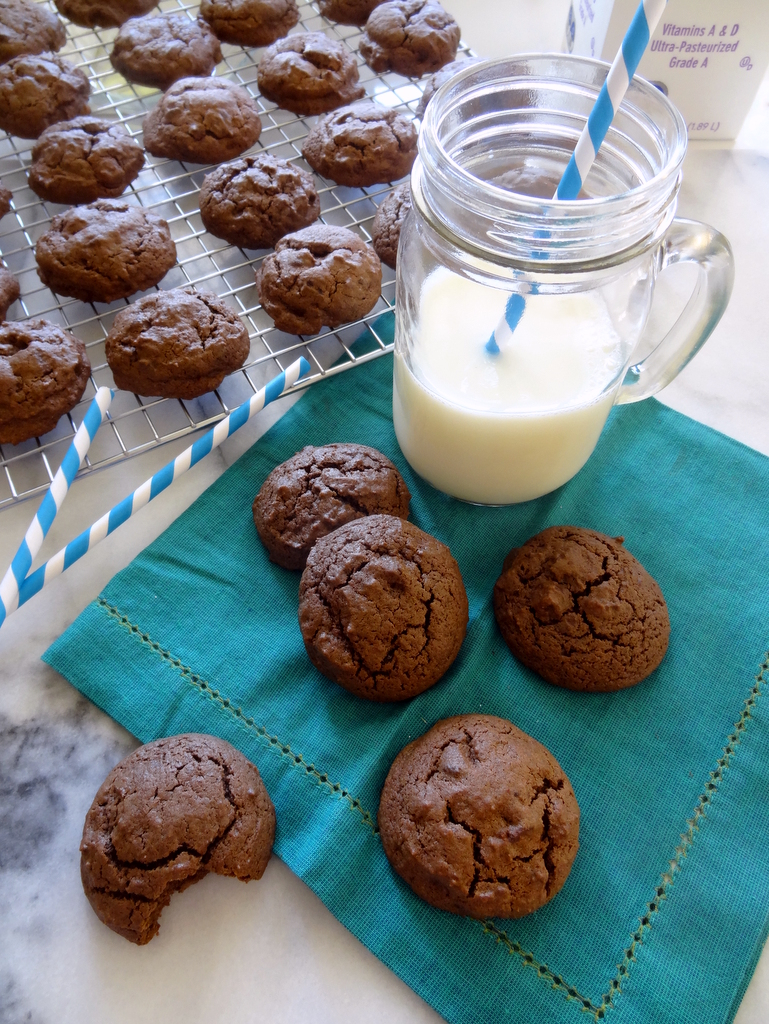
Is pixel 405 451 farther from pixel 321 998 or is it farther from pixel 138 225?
pixel 321 998

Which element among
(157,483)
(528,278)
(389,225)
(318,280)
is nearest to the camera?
(528,278)

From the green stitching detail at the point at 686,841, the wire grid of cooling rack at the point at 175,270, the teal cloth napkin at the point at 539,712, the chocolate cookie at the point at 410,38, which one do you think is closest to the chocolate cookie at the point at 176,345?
the wire grid of cooling rack at the point at 175,270

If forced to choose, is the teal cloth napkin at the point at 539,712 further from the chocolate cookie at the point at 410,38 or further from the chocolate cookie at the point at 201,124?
the chocolate cookie at the point at 410,38

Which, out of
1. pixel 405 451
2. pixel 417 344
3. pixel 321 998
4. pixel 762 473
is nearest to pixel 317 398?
pixel 405 451

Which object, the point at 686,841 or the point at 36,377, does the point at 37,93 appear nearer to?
the point at 36,377

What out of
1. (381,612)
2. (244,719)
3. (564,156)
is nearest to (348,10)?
(564,156)
